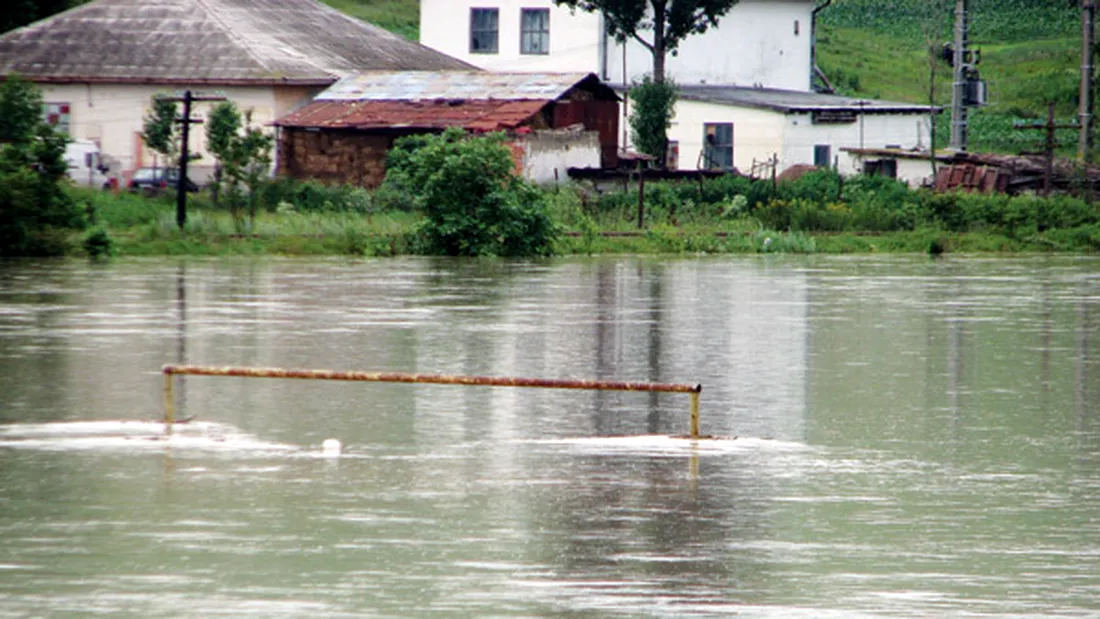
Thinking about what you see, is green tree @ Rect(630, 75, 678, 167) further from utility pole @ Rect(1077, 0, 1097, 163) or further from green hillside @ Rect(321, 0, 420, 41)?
green hillside @ Rect(321, 0, 420, 41)

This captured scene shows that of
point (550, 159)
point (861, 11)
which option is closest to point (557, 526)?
point (550, 159)

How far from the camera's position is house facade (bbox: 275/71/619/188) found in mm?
51031

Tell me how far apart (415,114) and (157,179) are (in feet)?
25.1

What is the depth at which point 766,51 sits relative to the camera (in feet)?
225

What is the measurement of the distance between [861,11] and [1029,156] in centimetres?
3892

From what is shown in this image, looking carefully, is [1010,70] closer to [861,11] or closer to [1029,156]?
[861,11]

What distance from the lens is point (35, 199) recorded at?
1357 inches

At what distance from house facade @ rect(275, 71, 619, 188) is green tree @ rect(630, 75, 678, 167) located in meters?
2.68

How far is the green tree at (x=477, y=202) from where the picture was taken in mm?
37188

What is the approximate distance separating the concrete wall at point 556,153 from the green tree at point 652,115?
365 centimetres

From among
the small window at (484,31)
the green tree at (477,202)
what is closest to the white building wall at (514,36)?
the small window at (484,31)

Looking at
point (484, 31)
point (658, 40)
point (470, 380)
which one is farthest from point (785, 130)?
point (470, 380)

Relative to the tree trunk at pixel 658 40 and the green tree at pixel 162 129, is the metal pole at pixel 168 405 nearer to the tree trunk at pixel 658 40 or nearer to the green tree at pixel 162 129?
the green tree at pixel 162 129

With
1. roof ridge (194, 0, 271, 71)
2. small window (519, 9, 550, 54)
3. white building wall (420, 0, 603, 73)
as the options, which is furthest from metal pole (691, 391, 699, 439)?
small window (519, 9, 550, 54)
